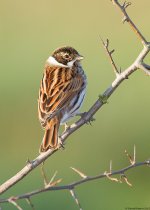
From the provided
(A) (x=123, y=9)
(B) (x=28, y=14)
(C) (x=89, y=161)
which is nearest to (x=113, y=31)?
(B) (x=28, y=14)

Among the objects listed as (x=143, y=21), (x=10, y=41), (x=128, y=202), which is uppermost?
(x=10, y=41)

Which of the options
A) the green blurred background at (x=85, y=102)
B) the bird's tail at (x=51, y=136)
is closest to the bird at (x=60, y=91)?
the bird's tail at (x=51, y=136)

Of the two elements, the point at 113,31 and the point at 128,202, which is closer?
the point at 128,202

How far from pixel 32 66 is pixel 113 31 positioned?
2.37m

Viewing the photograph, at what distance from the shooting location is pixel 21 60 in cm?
1817

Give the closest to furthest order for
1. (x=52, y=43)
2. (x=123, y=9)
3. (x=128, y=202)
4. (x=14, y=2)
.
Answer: (x=123, y=9)
(x=128, y=202)
(x=52, y=43)
(x=14, y=2)

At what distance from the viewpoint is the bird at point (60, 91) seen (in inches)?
309

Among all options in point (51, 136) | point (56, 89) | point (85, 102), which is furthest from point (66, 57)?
point (85, 102)

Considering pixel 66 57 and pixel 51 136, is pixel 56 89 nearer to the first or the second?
pixel 66 57

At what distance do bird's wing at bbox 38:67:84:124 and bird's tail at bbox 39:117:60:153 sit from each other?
0.19 feet

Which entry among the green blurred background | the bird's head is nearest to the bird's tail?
the bird's head

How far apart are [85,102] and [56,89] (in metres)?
7.16

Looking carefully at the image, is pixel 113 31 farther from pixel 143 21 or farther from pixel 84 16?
pixel 84 16

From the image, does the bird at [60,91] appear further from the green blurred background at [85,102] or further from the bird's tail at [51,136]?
the green blurred background at [85,102]
